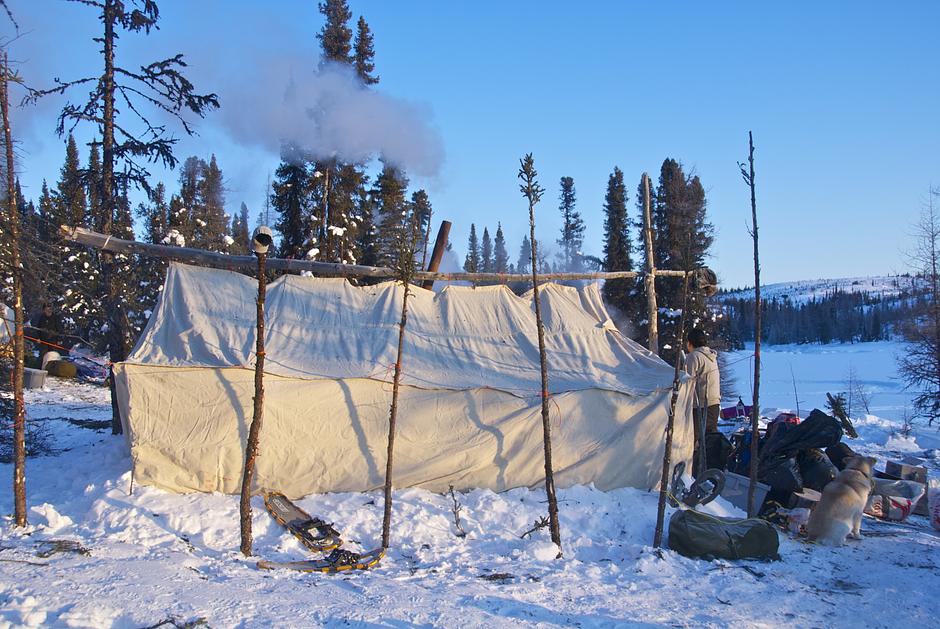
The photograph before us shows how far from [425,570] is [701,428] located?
5640 millimetres

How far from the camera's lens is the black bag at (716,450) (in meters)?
10.4

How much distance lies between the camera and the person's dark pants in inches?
389

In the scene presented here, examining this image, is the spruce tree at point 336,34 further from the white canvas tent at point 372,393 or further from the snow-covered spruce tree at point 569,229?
the snow-covered spruce tree at point 569,229

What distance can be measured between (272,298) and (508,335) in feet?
12.4

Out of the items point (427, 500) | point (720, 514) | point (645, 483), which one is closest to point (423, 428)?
point (427, 500)

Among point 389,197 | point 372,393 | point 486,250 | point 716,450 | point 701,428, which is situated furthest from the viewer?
point 486,250

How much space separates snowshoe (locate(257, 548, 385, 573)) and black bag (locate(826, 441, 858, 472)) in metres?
7.96

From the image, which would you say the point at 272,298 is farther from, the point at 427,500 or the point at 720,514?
the point at 720,514

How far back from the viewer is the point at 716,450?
411 inches

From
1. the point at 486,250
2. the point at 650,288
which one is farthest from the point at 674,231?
the point at 486,250

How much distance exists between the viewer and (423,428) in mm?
8609

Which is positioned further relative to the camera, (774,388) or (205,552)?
(774,388)

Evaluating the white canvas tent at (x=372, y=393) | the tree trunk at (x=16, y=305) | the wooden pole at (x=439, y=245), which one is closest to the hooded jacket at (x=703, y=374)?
the white canvas tent at (x=372, y=393)

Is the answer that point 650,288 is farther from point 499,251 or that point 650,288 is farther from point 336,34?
point 499,251
